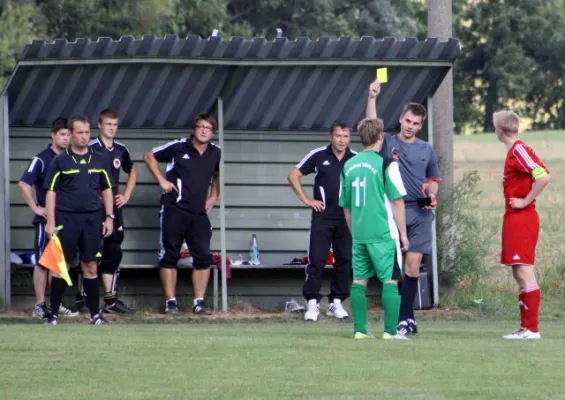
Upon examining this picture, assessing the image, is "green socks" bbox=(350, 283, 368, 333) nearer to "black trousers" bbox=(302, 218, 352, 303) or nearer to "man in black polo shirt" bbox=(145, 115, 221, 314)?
"black trousers" bbox=(302, 218, 352, 303)

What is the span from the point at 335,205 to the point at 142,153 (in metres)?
2.38

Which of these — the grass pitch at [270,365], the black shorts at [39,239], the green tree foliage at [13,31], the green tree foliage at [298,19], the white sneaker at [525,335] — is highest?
the green tree foliage at [298,19]

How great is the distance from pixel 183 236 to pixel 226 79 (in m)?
1.68

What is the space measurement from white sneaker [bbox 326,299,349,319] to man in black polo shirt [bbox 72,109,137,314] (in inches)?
78.4

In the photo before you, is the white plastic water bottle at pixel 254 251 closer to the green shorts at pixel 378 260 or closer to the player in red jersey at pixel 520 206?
the green shorts at pixel 378 260

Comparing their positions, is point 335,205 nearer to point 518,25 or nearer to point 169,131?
point 169,131

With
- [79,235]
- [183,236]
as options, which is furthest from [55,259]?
[183,236]

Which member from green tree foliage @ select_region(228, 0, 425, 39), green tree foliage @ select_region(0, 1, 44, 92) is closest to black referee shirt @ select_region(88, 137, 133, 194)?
green tree foliage @ select_region(0, 1, 44, 92)

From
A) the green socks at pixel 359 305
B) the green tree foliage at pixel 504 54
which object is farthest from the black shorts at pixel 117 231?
the green tree foliage at pixel 504 54

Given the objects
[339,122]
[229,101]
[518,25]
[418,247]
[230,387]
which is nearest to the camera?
[230,387]

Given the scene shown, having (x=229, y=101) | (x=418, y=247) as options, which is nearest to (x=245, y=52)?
(x=229, y=101)

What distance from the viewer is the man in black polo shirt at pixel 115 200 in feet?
44.5

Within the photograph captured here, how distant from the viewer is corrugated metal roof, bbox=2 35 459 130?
13688 millimetres

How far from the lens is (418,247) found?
35.8 feet
